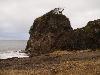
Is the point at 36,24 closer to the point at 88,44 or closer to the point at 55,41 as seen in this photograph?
the point at 55,41

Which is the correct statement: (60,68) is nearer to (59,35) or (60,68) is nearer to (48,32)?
(59,35)

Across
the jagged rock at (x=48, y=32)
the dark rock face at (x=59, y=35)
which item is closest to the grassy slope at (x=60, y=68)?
the dark rock face at (x=59, y=35)

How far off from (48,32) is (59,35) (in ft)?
10.2

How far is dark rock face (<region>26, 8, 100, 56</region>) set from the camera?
6519 cm

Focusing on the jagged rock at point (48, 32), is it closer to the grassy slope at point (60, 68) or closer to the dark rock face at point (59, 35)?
the dark rock face at point (59, 35)

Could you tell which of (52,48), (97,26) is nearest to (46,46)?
(52,48)

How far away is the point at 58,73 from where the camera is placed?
77.9 ft

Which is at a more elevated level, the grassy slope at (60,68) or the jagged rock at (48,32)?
the jagged rock at (48,32)

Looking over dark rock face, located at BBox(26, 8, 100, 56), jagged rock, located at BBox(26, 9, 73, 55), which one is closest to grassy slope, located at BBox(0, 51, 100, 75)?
dark rock face, located at BBox(26, 8, 100, 56)

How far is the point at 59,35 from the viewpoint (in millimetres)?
68438

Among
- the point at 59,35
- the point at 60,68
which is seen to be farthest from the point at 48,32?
the point at 60,68

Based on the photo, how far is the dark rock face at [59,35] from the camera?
65188mm

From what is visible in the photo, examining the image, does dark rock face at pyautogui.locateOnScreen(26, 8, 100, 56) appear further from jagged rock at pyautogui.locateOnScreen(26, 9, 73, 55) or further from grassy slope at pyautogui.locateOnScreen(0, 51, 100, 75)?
grassy slope at pyautogui.locateOnScreen(0, 51, 100, 75)

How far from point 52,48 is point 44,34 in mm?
6153
